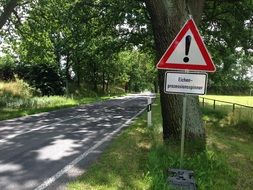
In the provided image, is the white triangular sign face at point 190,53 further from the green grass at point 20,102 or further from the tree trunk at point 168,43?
the green grass at point 20,102

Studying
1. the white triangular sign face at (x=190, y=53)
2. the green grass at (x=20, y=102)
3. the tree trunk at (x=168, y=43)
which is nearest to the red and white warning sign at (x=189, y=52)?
the white triangular sign face at (x=190, y=53)

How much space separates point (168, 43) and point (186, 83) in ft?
6.61

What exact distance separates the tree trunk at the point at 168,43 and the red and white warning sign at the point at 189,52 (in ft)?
5.73

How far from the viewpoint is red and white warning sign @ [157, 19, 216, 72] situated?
672 cm

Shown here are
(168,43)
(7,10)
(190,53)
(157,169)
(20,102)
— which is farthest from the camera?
(20,102)

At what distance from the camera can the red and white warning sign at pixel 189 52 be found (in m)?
6.72

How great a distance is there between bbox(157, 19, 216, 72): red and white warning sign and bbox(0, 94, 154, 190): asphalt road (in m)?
2.71

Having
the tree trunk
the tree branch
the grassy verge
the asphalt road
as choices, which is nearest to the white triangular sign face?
the tree trunk

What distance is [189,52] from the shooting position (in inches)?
267

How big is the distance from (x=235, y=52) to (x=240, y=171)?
75.2 feet

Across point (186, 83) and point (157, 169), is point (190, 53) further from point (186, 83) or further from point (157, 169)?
point (157, 169)

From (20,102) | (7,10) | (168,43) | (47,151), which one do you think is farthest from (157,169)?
(7,10)

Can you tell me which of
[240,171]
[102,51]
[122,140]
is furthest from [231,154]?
[102,51]

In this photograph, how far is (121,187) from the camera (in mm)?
6391
